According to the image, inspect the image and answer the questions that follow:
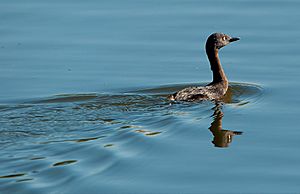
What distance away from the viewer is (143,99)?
15.2m

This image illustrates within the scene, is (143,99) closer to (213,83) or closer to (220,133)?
(213,83)

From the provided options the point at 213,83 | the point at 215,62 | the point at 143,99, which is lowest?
the point at 143,99

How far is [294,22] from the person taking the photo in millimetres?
18281

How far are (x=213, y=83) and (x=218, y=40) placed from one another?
108cm

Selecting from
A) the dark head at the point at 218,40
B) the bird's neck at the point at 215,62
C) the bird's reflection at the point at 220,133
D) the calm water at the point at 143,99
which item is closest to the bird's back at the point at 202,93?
the calm water at the point at 143,99

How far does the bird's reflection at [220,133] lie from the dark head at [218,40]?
2.49m

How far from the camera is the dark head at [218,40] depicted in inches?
647

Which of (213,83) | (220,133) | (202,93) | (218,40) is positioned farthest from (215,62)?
(220,133)

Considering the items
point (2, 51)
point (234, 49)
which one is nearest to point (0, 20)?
point (2, 51)

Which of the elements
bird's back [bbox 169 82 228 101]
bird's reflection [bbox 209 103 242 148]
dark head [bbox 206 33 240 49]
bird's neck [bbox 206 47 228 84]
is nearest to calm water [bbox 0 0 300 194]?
bird's reflection [bbox 209 103 242 148]

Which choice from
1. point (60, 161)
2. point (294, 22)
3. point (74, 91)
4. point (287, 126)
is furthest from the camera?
point (294, 22)

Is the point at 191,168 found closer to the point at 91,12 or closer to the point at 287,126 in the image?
the point at 287,126

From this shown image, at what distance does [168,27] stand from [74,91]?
142 inches

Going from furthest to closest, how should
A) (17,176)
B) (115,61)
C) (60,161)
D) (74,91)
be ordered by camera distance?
(115,61) → (74,91) → (60,161) → (17,176)
